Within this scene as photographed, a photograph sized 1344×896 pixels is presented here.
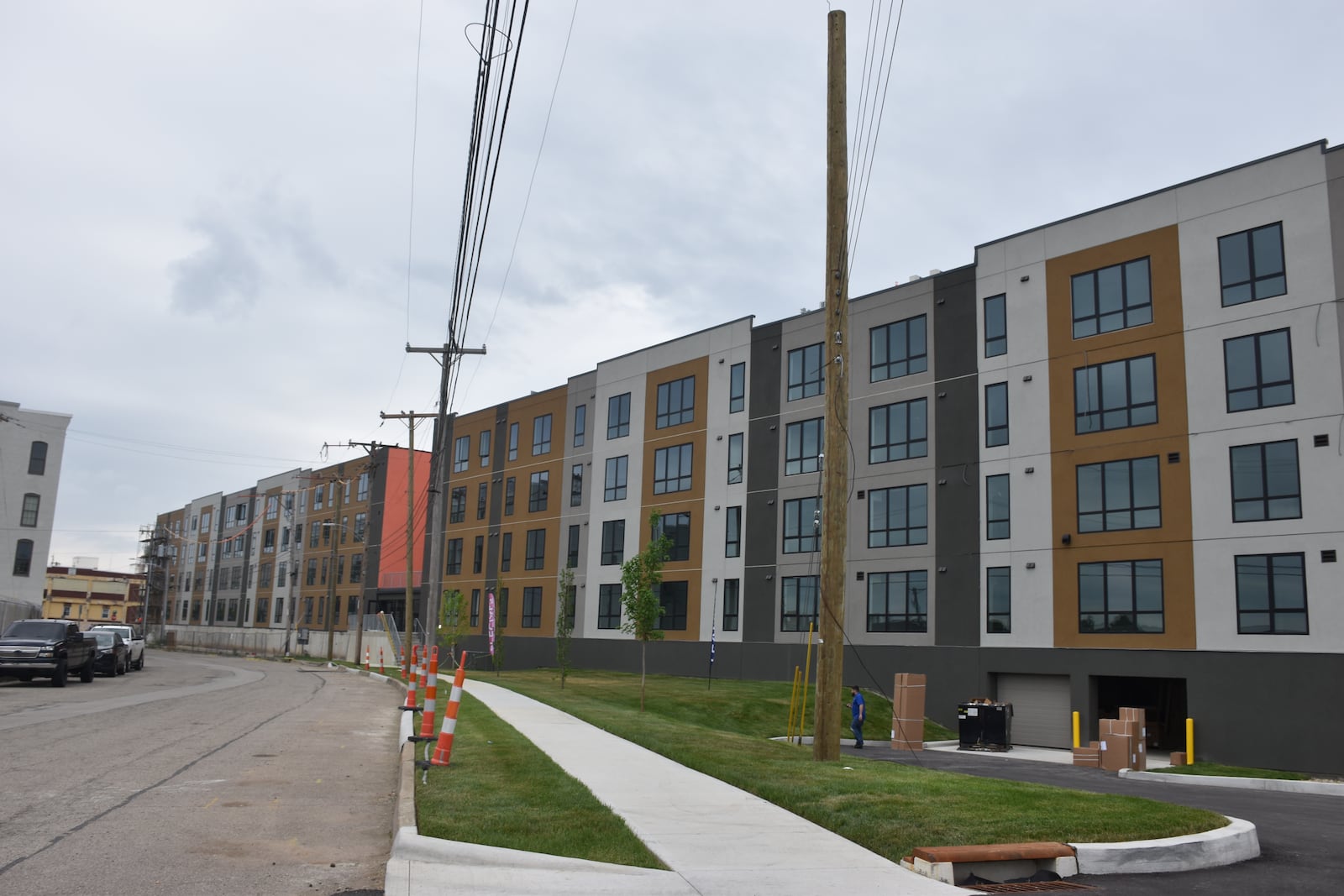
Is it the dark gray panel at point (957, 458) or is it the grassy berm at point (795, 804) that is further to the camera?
the dark gray panel at point (957, 458)

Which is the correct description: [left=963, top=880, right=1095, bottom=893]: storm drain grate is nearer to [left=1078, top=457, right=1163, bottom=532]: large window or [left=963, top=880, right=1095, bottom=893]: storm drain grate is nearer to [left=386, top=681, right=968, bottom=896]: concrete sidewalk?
[left=386, top=681, right=968, bottom=896]: concrete sidewalk

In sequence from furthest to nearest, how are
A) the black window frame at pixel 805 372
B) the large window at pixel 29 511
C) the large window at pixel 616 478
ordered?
the large window at pixel 29 511, the large window at pixel 616 478, the black window frame at pixel 805 372

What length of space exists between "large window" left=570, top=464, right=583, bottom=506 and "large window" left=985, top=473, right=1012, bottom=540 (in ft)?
75.7

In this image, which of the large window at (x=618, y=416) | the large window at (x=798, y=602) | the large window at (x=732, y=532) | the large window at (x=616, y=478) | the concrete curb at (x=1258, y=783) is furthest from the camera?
the large window at (x=618, y=416)

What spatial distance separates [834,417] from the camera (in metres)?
14.3

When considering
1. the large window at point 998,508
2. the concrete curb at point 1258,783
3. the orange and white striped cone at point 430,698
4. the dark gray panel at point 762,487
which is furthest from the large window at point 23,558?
the concrete curb at point 1258,783

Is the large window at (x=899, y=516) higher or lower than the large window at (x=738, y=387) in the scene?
lower

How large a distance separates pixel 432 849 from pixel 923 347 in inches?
1228

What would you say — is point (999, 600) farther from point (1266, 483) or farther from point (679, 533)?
point (679, 533)

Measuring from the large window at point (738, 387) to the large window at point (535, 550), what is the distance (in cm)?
1465

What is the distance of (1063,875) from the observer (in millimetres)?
7984

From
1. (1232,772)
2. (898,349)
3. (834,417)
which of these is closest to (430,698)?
(834,417)

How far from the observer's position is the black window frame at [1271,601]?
86.3 feet

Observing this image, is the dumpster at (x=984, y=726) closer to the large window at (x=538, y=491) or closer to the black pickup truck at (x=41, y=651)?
the black pickup truck at (x=41, y=651)
